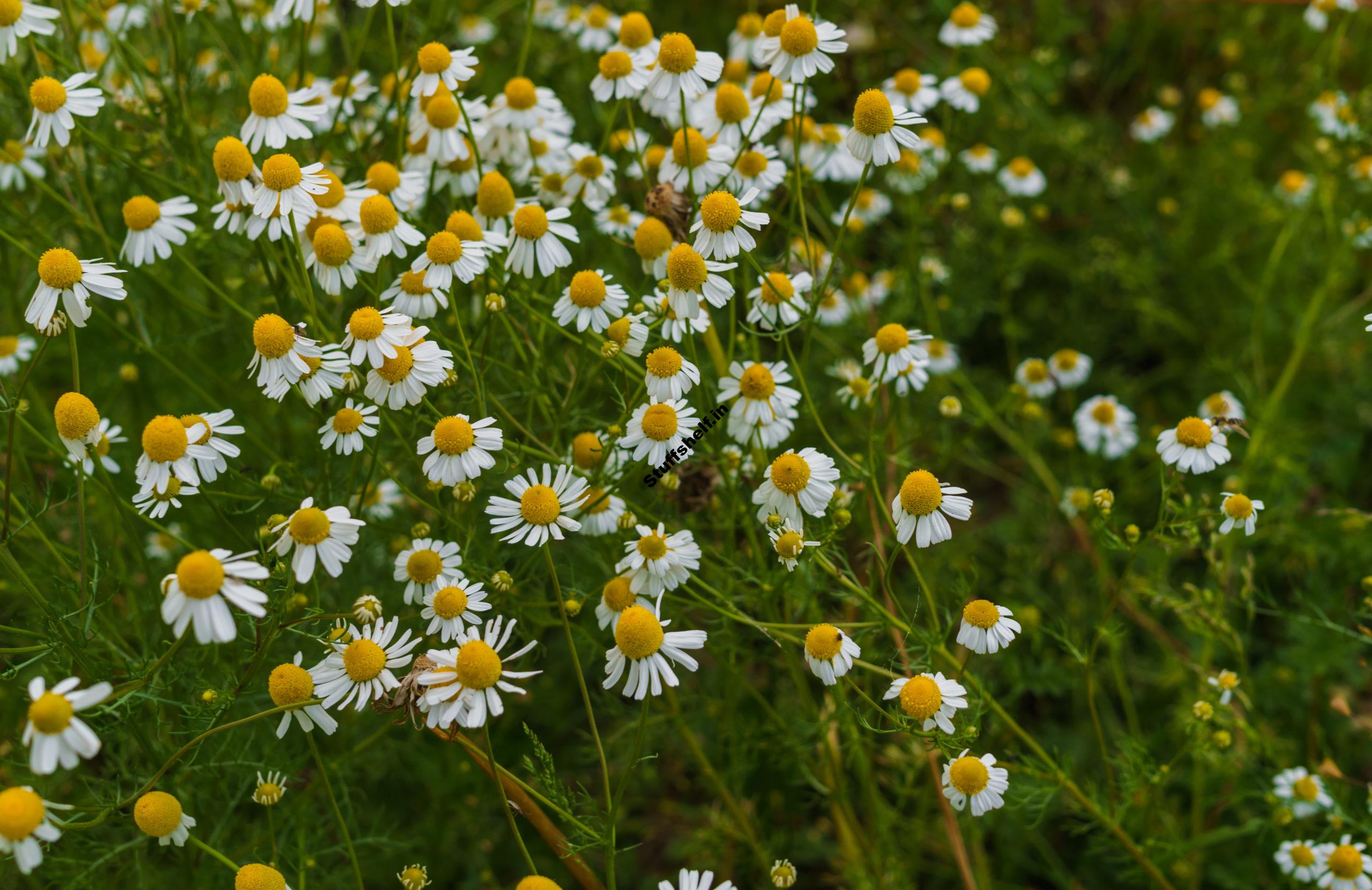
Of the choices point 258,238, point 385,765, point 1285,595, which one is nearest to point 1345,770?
point 1285,595

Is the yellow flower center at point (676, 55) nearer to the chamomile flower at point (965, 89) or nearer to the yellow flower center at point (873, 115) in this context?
the yellow flower center at point (873, 115)

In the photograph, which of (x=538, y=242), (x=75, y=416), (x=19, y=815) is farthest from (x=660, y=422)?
(x=19, y=815)

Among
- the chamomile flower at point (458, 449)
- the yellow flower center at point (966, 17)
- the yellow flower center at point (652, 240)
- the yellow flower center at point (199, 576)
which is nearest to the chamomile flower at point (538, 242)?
the yellow flower center at point (652, 240)

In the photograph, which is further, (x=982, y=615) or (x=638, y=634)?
(x=982, y=615)

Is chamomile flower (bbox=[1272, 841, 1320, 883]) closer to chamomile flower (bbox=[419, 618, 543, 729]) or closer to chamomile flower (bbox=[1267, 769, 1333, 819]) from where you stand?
chamomile flower (bbox=[1267, 769, 1333, 819])

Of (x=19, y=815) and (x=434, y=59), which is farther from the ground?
(x=434, y=59)

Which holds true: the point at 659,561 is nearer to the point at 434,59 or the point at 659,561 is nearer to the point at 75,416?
the point at 75,416

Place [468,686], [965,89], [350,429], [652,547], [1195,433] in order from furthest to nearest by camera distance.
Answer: [965,89], [1195,433], [350,429], [652,547], [468,686]
